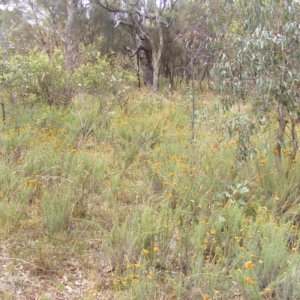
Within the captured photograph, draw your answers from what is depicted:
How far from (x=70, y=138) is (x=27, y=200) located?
234 cm

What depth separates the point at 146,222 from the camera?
316 cm

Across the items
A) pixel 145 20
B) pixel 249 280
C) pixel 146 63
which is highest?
pixel 145 20

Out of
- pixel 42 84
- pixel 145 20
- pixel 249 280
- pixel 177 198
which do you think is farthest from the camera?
pixel 145 20

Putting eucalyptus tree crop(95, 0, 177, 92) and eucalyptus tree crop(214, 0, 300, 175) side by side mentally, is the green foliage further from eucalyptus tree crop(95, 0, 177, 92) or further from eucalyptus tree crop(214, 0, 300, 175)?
eucalyptus tree crop(95, 0, 177, 92)

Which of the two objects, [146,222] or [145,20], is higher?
[145,20]

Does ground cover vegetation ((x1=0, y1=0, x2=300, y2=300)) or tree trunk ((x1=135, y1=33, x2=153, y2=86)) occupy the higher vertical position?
tree trunk ((x1=135, y1=33, x2=153, y2=86))

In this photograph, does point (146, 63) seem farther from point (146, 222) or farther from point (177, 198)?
point (146, 222)

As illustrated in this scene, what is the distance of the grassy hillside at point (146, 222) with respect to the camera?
2697 mm

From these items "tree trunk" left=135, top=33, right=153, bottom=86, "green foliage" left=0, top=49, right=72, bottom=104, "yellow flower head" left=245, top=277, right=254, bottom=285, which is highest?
"tree trunk" left=135, top=33, right=153, bottom=86

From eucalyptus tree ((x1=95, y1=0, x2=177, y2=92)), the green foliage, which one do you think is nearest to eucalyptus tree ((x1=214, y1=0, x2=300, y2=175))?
the green foliage

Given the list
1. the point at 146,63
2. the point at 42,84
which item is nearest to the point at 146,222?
the point at 42,84

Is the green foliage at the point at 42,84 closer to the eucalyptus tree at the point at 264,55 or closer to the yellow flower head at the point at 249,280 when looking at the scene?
the eucalyptus tree at the point at 264,55

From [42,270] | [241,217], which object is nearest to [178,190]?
[241,217]

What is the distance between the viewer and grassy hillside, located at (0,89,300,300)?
106 inches
